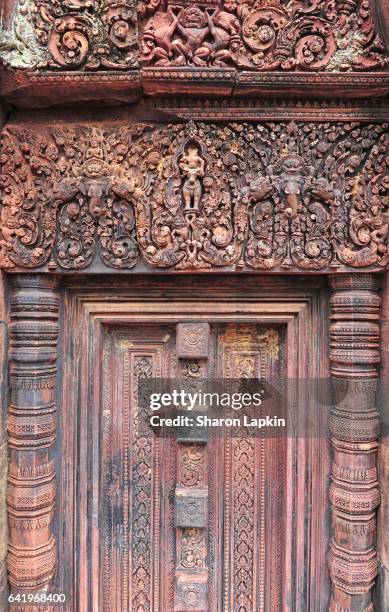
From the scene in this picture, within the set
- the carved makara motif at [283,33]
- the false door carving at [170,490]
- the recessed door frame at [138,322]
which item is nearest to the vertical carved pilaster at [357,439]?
the recessed door frame at [138,322]

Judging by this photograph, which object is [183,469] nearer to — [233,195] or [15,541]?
[15,541]

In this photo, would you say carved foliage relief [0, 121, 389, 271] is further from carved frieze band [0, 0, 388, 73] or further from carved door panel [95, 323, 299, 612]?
carved door panel [95, 323, 299, 612]

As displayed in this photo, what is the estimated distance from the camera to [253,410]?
8.23 ft

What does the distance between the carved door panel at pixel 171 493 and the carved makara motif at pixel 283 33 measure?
59.4 inches

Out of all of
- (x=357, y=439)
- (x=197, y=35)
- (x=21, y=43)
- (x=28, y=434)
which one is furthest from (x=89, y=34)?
(x=357, y=439)

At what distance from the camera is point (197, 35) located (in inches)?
81.4

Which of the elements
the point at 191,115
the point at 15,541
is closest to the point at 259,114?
the point at 191,115

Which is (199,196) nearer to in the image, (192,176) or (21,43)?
(192,176)

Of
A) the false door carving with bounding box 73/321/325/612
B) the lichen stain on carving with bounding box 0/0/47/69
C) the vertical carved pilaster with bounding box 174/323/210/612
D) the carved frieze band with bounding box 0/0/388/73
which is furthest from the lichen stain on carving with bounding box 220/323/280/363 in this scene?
the lichen stain on carving with bounding box 0/0/47/69

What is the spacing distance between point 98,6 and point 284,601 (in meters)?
3.66

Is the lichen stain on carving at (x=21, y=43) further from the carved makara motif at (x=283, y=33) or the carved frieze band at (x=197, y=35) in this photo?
the carved makara motif at (x=283, y=33)

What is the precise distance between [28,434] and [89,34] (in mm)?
2237

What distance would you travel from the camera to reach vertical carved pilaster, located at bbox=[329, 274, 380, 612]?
7.32 feet

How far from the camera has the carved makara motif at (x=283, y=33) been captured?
2.09 metres
